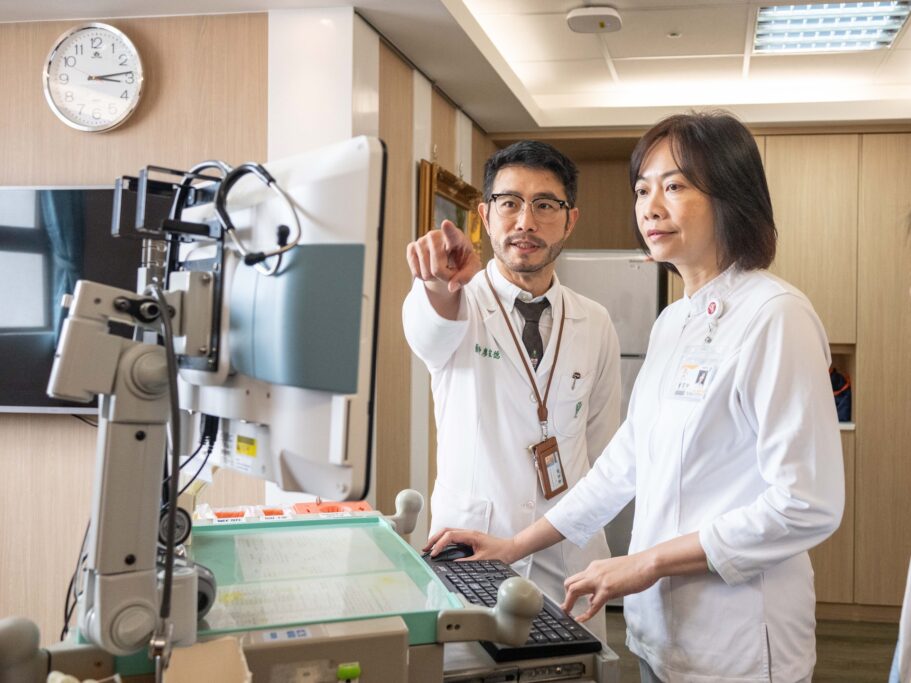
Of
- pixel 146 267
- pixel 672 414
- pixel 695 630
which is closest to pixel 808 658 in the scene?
pixel 695 630

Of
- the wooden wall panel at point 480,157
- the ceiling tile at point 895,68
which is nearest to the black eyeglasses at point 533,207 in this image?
the wooden wall panel at point 480,157

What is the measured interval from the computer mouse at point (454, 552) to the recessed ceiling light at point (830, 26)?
3422 mm

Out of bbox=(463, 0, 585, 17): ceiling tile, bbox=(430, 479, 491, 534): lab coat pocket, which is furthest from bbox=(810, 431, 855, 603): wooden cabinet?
bbox=(430, 479, 491, 534): lab coat pocket

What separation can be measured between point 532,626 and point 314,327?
518 millimetres

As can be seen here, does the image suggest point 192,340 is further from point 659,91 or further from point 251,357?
point 659,91

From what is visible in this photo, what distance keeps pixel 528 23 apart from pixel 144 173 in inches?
135

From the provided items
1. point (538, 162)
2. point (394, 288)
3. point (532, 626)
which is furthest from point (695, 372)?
point (394, 288)

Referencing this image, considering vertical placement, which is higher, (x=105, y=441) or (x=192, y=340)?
(x=192, y=340)

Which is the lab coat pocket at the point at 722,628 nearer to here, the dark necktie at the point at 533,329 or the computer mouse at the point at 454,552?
the computer mouse at the point at 454,552

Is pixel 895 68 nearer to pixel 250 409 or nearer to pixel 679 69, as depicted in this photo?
pixel 679 69

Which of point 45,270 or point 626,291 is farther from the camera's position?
point 626,291

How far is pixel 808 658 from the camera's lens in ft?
4.36

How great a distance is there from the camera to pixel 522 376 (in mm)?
2045

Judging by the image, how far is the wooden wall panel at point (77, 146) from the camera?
333 cm
